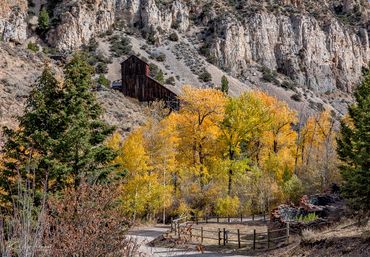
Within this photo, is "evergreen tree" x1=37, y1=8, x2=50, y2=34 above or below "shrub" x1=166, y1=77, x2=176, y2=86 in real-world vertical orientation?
above

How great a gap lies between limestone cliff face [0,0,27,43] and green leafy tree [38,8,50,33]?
10.8 ft

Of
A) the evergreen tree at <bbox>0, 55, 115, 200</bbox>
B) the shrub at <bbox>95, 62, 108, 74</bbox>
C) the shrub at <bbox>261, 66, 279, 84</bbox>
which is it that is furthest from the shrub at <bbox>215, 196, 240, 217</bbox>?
the shrub at <bbox>261, 66, 279, 84</bbox>

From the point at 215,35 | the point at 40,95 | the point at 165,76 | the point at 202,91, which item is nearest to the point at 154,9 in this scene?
the point at 215,35

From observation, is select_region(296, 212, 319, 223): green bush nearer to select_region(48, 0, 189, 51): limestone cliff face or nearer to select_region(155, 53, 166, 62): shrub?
select_region(155, 53, 166, 62): shrub

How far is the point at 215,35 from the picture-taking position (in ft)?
390

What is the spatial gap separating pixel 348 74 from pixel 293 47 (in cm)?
1880

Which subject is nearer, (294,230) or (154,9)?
(294,230)

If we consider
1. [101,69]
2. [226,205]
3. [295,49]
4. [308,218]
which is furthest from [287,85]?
[308,218]

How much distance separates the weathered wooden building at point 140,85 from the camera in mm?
76438

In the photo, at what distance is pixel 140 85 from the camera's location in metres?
79.2

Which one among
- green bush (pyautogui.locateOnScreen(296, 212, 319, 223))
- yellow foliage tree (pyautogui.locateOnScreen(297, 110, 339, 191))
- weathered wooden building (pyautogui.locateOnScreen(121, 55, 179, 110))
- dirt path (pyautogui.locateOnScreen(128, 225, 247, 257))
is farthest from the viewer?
weathered wooden building (pyautogui.locateOnScreen(121, 55, 179, 110))

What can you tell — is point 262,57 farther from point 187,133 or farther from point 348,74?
point 187,133

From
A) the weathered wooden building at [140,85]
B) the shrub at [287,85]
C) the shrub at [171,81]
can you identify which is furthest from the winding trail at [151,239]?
the shrub at [287,85]

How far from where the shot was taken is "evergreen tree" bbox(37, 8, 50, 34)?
99319mm
